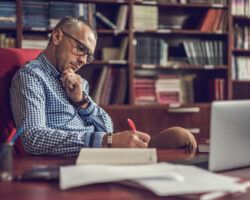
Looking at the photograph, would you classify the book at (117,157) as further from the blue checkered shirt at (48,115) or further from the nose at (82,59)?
the nose at (82,59)

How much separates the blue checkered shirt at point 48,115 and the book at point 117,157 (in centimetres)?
33

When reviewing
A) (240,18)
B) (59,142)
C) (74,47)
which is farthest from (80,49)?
(240,18)

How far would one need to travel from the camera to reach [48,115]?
195cm

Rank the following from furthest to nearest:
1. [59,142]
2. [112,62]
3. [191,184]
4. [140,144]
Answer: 1. [112,62]
2. [59,142]
3. [140,144]
4. [191,184]

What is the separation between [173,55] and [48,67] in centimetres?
220

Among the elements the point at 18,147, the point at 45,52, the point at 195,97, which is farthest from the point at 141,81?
the point at 18,147

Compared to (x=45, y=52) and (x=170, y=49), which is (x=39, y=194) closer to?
(x=45, y=52)

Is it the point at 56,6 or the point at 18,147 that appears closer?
the point at 18,147

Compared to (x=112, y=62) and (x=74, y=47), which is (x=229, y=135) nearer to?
(x=74, y=47)

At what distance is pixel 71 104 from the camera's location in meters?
2.05

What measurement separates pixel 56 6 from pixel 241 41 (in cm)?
161

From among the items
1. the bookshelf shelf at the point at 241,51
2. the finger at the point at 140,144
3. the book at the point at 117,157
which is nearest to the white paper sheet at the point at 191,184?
the book at the point at 117,157

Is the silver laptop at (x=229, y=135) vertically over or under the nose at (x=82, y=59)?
under

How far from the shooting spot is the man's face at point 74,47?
6.89 ft
